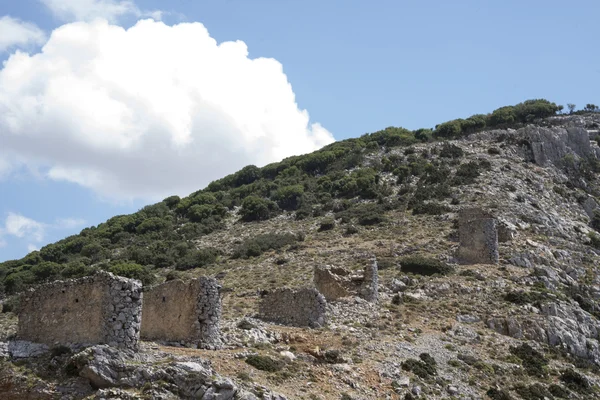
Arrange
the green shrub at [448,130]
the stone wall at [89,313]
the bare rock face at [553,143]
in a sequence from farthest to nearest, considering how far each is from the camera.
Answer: the green shrub at [448,130]
the bare rock face at [553,143]
the stone wall at [89,313]

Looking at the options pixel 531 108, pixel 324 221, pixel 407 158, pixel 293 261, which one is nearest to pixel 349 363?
pixel 293 261

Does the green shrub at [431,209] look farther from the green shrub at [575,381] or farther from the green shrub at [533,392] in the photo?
the green shrub at [533,392]

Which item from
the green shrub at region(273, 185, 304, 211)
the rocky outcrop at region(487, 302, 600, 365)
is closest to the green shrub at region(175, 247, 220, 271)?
the green shrub at region(273, 185, 304, 211)

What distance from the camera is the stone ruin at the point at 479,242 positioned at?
1531 inches

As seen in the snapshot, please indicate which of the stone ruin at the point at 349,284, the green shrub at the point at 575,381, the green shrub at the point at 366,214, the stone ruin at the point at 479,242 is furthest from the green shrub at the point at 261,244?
the green shrub at the point at 575,381

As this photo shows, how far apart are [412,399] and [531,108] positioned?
87127 millimetres

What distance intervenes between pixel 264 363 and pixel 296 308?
620 cm

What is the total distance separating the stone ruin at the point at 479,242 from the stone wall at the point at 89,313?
27095mm

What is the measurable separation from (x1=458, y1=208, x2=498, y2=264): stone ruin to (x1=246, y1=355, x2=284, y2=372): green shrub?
934 inches

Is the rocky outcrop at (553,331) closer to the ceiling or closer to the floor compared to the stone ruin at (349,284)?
closer to the floor

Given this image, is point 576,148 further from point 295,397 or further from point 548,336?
point 295,397

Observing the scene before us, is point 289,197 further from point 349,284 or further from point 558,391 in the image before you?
point 558,391

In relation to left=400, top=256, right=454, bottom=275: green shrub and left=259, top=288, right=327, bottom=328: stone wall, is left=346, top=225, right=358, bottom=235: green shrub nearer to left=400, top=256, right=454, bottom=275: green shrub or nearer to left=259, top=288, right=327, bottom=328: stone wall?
left=400, top=256, right=454, bottom=275: green shrub

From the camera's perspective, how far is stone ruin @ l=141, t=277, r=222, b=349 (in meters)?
17.9
